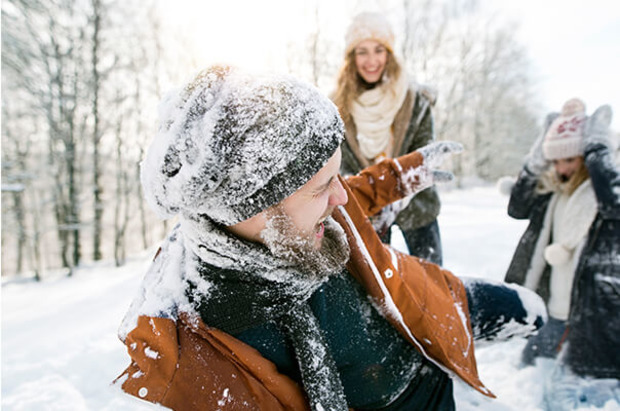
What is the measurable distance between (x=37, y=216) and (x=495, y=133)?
95.9 ft

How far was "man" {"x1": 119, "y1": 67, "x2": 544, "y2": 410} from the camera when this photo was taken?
0.78 meters

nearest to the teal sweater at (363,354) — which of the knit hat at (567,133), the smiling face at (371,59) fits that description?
the smiling face at (371,59)

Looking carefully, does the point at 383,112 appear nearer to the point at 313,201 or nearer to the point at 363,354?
the point at 313,201

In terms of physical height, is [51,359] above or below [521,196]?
below

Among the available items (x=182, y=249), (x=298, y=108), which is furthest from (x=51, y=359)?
(x=298, y=108)

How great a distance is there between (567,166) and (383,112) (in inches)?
54.4

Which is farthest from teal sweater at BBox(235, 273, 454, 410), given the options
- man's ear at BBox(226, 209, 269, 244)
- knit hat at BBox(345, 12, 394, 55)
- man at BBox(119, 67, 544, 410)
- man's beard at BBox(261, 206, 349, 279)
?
knit hat at BBox(345, 12, 394, 55)

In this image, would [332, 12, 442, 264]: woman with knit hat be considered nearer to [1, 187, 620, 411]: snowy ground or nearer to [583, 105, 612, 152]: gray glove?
[1, 187, 620, 411]: snowy ground

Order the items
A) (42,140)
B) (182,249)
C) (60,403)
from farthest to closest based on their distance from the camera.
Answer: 1. (42,140)
2. (60,403)
3. (182,249)

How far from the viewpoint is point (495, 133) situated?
2402 centimetres

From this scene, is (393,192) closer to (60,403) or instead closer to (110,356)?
(60,403)

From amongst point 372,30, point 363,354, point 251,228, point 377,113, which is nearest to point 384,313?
point 363,354

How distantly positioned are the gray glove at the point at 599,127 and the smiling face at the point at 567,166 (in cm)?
18

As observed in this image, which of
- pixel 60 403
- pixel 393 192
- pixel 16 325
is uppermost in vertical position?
pixel 393 192
